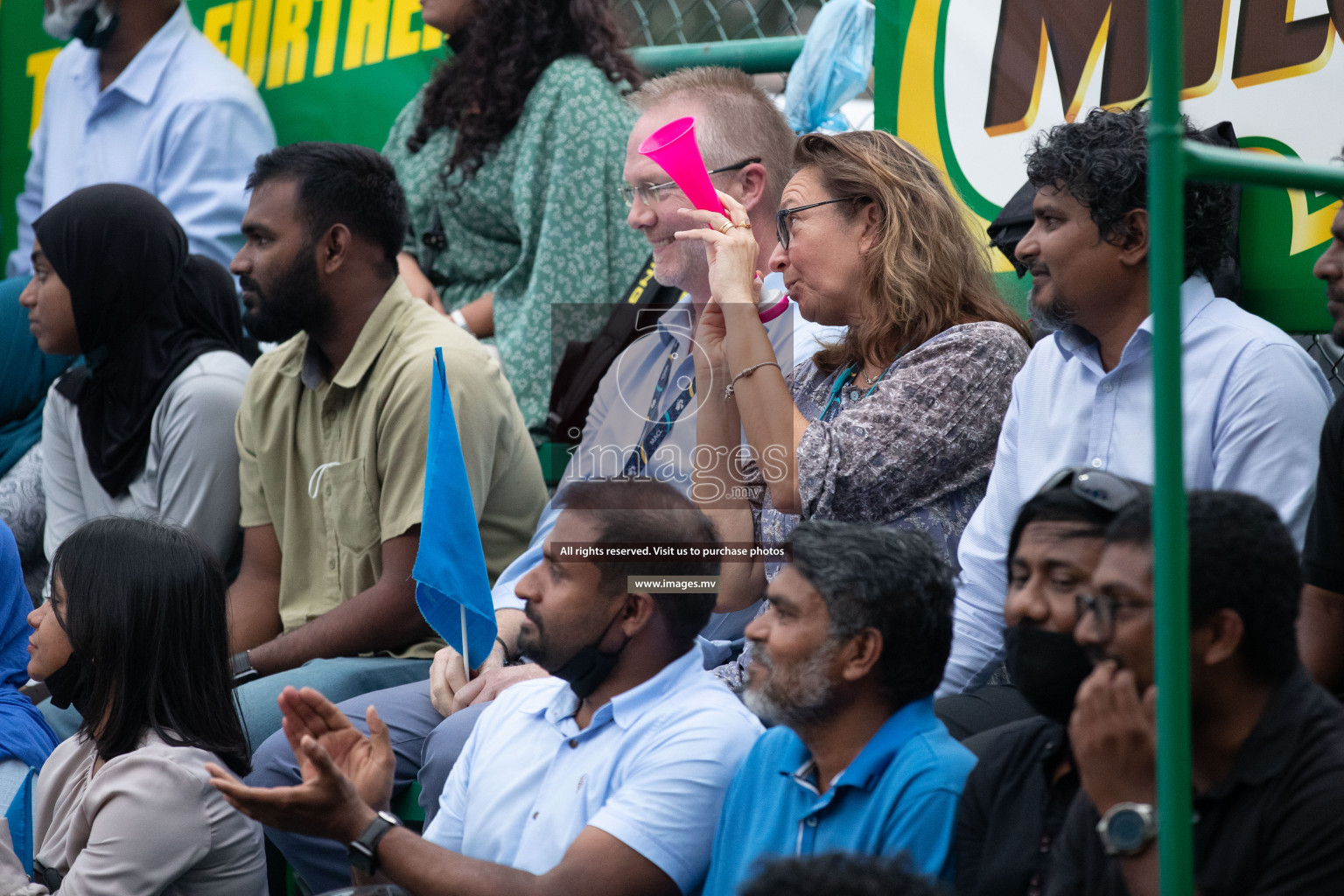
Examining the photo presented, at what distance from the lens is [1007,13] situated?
372 centimetres

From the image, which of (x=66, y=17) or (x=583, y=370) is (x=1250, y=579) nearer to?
(x=583, y=370)

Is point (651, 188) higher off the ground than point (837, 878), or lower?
higher

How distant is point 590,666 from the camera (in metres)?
2.65

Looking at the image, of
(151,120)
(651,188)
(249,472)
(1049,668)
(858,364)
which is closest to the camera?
(1049,668)

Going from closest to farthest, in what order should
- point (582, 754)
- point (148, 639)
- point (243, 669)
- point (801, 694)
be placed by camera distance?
point (801, 694) < point (582, 754) < point (148, 639) < point (243, 669)

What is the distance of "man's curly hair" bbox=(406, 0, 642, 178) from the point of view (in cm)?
461

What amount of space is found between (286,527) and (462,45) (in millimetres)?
1805

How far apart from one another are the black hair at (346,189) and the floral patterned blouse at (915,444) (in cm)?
163

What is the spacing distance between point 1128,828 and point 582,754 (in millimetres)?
1153

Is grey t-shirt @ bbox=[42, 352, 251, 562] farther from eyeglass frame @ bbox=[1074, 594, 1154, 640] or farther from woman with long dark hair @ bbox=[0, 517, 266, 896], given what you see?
eyeglass frame @ bbox=[1074, 594, 1154, 640]

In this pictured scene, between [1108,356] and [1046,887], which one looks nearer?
[1046,887]

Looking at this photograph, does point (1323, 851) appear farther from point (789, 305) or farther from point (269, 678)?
point (269, 678)

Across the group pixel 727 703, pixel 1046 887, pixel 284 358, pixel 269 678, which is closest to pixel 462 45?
pixel 284 358

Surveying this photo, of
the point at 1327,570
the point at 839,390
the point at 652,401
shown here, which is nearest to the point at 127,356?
the point at 652,401
